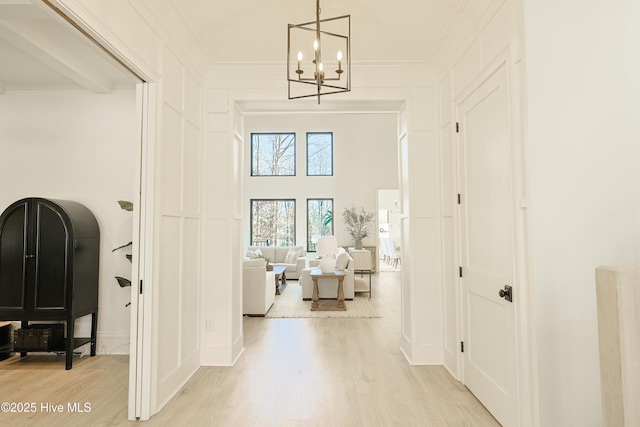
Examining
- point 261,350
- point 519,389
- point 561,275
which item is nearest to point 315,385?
point 261,350

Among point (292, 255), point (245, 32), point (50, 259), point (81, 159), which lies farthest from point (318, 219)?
point (245, 32)

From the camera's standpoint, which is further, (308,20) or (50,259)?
(50,259)

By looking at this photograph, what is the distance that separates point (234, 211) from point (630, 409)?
314 centimetres

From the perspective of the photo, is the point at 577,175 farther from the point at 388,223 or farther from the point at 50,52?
the point at 388,223

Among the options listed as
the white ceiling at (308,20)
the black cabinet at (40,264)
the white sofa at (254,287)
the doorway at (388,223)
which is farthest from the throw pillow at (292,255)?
the white ceiling at (308,20)

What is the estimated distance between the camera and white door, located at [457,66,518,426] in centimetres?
219

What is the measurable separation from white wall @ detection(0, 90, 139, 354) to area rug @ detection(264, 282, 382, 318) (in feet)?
7.76

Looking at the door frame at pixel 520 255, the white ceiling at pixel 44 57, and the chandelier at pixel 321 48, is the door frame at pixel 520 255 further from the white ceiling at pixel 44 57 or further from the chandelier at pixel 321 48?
the white ceiling at pixel 44 57

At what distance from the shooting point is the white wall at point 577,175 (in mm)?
1850

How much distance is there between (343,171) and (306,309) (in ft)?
20.1

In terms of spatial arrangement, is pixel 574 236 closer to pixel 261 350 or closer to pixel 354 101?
pixel 354 101

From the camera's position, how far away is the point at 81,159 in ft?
12.9

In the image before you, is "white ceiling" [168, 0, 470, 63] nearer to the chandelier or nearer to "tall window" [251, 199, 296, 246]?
the chandelier

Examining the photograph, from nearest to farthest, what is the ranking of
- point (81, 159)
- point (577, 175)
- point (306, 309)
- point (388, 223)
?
point (577, 175)
point (81, 159)
point (306, 309)
point (388, 223)
